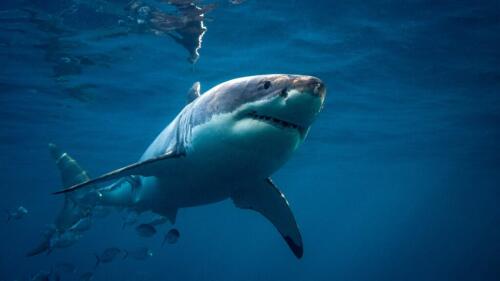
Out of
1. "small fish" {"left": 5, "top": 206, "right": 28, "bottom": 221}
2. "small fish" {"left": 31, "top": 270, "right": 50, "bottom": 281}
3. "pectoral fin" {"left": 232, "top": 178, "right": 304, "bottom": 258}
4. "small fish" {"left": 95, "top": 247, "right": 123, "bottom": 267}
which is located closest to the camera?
"pectoral fin" {"left": 232, "top": 178, "right": 304, "bottom": 258}

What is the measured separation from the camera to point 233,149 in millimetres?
3785

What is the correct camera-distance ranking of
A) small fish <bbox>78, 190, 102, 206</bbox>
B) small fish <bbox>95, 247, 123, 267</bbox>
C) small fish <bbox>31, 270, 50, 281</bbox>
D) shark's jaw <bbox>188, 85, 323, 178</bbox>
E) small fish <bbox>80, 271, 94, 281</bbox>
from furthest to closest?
small fish <bbox>80, 271, 94, 281</bbox> → small fish <bbox>95, 247, 123, 267</bbox> → small fish <bbox>31, 270, 50, 281</bbox> → small fish <bbox>78, 190, 102, 206</bbox> → shark's jaw <bbox>188, 85, 323, 178</bbox>

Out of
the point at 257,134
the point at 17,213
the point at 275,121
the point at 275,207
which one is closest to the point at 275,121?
the point at 275,121

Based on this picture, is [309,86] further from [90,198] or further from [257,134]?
[90,198]

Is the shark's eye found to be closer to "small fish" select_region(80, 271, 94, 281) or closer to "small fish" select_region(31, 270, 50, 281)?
"small fish" select_region(31, 270, 50, 281)

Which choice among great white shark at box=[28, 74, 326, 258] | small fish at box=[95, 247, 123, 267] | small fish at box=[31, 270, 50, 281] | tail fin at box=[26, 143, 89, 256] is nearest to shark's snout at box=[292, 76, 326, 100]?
great white shark at box=[28, 74, 326, 258]

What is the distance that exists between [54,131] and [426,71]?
82.3ft

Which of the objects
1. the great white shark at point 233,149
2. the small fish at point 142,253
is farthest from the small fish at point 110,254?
the great white shark at point 233,149

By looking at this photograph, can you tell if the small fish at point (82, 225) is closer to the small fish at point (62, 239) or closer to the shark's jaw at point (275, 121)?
the small fish at point (62, 239)

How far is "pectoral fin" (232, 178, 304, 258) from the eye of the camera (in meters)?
5.64

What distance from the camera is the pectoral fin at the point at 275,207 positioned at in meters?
5.64

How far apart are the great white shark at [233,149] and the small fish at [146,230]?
3.81 meters

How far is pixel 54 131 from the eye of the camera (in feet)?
87.6

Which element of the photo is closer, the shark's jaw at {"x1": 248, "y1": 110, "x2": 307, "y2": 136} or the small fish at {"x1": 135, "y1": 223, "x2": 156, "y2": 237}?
the shark's jaw at {"x1": 248, "y1": 110, "x2": 307, "y2": 136}
